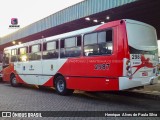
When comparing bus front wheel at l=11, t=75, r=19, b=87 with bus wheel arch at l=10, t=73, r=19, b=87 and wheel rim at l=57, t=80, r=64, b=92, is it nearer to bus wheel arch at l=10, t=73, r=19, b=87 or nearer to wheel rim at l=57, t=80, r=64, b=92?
bus wheel arch at l=10, t=73, r=19, b=87

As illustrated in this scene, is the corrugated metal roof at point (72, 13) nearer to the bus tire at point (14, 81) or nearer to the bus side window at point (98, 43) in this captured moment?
the bus side window at point (98, 43)

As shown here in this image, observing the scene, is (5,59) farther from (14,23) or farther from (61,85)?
(14,23)

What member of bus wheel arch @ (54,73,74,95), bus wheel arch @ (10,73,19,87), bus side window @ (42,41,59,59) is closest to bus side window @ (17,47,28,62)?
bus wheel arch @ (10,73,19,87)

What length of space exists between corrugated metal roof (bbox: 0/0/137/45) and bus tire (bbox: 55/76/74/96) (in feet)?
17.8

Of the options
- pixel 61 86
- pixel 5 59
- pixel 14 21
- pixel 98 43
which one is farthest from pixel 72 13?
pixel 14 21

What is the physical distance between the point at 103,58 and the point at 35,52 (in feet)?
20.2

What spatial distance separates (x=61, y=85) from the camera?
44.0 ft

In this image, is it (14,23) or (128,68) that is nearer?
(128,68)

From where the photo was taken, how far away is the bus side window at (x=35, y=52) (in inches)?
608

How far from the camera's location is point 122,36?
397 inches

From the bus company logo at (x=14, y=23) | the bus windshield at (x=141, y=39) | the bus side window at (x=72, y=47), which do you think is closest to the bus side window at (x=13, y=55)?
the bus side window at (x=72, y=47)

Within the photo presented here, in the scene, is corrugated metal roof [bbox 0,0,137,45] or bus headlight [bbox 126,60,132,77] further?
corrugated metal roof [bbox 0,0,137,45]

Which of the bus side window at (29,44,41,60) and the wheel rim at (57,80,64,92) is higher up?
the bus side window at (29,44,41,60)

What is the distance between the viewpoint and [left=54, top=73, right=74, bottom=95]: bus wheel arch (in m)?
13.1
